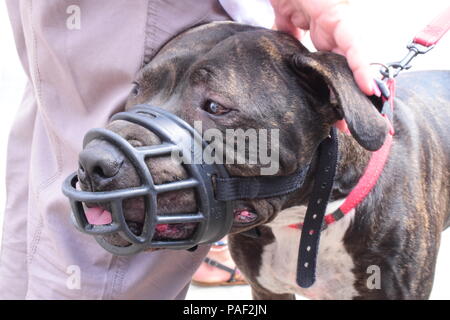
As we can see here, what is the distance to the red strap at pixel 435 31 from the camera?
110 inches

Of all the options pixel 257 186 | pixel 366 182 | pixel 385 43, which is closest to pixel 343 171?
pixel 366 182

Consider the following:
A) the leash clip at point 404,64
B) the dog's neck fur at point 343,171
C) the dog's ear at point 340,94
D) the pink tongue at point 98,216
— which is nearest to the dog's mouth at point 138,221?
the pink tongue at point 98,216

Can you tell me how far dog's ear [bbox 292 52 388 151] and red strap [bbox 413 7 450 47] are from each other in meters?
0.77

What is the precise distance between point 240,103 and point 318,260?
104 centimetres

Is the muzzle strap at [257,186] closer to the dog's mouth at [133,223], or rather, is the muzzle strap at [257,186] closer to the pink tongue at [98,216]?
the dog's mouth at [133,223]

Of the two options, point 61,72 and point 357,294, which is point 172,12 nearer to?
point 61,72

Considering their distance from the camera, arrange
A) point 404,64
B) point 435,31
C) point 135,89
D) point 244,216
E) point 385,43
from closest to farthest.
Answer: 1. point 244,216
2. point 135,89
3. point 404,64
4. point 435,31
5. point 385,43

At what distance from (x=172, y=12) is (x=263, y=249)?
1.19 meters

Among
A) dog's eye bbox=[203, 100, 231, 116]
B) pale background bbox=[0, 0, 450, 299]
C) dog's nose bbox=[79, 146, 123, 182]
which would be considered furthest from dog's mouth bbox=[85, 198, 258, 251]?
pale background bbox=[0, 0, 450, 299]

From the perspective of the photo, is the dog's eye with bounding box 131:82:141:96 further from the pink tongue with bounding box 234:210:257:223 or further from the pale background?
the pale background

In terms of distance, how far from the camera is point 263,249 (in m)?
3.01

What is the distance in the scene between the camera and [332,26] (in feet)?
7.24

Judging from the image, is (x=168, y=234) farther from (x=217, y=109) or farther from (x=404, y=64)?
(x=404, y=64)

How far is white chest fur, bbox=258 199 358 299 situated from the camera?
2.70 metres
